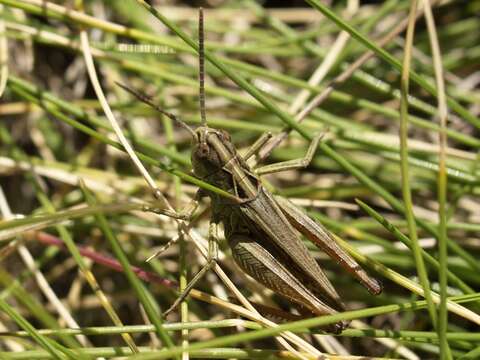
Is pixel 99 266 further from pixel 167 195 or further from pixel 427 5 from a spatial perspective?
pixel 427 5

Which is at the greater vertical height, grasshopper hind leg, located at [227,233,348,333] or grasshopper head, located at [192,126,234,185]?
grasshopper head, located at [192,126,234,185]

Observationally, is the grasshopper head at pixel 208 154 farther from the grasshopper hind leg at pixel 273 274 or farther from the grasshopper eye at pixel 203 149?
the grasshopper hind leg at pixel 273 274

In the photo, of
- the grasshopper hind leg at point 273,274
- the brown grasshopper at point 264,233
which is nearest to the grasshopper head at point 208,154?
the brown grasshopper at point 264,233

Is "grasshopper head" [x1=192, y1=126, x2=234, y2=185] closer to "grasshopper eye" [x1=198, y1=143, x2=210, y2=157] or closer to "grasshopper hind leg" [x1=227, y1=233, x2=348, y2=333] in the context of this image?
"grasshopper eye" [x1=198, y1=143, x2=210, y2=157]

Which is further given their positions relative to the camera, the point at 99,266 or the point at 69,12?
the point at 99,266

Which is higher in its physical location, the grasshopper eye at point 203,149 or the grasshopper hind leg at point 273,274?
the grasshopper eye at point 203,149

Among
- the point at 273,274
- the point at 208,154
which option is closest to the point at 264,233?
the point at 273,274

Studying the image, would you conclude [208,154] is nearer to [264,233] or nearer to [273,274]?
[264,233]

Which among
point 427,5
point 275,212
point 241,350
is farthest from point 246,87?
point 241,350

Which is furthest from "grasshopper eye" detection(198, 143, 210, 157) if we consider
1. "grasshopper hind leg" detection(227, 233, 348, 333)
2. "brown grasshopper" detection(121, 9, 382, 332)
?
"grasshopper hind leg" detection(227, 233, 348, 333)
